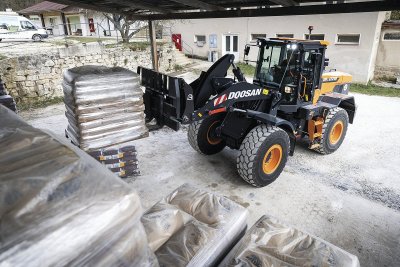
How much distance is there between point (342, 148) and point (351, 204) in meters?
2.39

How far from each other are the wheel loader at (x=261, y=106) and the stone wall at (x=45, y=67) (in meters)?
7.41

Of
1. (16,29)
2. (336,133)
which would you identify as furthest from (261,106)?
(16,29)

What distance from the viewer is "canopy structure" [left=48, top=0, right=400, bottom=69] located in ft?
12.3

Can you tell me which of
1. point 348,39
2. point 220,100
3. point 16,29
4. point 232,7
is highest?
point 16,29

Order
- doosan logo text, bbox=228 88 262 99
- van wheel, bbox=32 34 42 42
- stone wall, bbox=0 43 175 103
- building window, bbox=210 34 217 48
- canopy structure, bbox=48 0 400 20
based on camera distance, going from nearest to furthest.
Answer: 1. canopy structure, bbox=48 0 400 20
2. doosan logo text, bbox=228 88 262 99
3. stone wall, bbox=0 43 175 103
4. van wheel, bbox=32 34 42 42
5. building window, bbox=210 34 217 48

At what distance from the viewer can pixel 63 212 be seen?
123cm

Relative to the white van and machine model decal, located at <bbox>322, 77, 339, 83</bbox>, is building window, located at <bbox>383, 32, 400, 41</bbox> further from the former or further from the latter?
the white van

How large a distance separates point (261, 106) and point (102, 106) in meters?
2.90

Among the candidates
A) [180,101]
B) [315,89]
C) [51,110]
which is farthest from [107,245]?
[51,110]

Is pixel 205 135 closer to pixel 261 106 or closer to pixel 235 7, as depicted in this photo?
pixel 261 106

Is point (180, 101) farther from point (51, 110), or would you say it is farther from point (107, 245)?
point (51, 110)

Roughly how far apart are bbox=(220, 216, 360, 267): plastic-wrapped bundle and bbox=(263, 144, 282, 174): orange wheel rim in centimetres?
273

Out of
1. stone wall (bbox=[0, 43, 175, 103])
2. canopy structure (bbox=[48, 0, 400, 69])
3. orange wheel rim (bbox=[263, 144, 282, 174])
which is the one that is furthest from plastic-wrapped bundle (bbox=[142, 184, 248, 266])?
stone wall (bbox=[0, 43, 175, 103])

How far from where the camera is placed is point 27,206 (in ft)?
3.95
